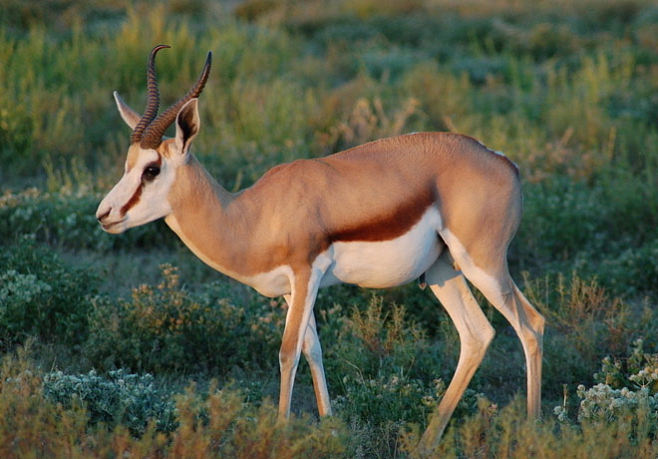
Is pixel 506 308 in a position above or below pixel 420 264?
below

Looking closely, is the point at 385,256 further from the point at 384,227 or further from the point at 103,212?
the point at 103,212

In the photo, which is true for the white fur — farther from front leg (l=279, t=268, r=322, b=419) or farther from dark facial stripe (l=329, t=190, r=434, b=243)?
front leg (l=279, t=268, r=322, b=419)

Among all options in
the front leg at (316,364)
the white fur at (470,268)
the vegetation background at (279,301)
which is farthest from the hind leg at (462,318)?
the front leg at (316,364)

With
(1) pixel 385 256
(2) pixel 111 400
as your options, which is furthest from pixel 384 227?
(2) pixel 111 400

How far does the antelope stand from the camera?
4988 millimetres

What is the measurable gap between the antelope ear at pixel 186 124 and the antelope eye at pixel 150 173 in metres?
0.16

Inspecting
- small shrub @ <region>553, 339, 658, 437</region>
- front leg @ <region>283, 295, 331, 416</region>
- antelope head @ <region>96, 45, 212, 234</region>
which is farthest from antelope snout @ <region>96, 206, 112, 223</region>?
small shrub @ <region>553, 339, 658, 437</region>

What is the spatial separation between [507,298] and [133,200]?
7.59 feet

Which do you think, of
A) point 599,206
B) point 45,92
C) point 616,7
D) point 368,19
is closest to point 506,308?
point 599,206

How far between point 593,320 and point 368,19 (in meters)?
14.5

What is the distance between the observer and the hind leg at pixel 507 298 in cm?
536

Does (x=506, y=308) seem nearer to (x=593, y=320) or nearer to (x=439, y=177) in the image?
(x=439, y=177)

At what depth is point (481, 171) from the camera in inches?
211

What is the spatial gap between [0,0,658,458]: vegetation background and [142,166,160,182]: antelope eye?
3.95ft
